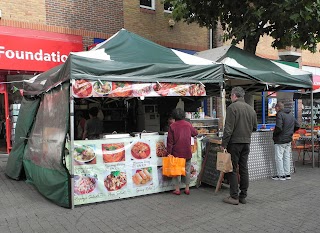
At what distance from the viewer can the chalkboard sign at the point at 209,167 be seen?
629 cm

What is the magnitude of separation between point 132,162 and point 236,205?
73.7 inches

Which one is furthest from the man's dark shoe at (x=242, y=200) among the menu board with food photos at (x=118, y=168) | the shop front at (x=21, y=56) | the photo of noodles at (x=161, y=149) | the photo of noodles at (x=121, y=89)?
the shop front at (x=21, y=56)

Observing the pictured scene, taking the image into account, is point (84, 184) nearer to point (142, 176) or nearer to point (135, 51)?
point (142, 176)

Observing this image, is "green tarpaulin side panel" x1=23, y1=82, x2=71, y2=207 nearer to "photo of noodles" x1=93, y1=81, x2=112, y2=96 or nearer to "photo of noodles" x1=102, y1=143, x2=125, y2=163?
"photo of noodles" x1=93, y1=81, x2=112, y2=96

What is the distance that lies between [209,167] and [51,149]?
2969 mm

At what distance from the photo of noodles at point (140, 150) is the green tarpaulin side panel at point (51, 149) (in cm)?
119

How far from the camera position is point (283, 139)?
704 centimetres

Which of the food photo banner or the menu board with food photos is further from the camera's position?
the menu board with food photos

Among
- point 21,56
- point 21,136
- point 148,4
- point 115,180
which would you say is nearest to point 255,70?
point 115,180

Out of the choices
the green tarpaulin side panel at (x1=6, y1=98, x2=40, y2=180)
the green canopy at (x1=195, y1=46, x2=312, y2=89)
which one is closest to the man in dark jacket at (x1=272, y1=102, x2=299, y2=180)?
the green canopy at (x1=195, y1=46, x2=312, y2=89)

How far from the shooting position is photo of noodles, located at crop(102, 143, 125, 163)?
548 centimetres

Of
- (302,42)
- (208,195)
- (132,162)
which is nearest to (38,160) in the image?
(132,162)

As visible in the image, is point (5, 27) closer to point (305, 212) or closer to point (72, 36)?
point (72, 36)

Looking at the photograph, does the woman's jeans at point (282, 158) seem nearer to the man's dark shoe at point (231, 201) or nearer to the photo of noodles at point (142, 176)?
the man's dark shoe at point (231, 201)
